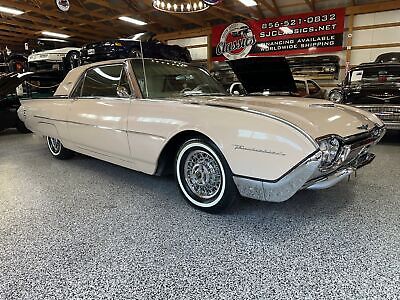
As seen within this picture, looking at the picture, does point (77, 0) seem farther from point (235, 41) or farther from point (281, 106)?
point (281, 106)

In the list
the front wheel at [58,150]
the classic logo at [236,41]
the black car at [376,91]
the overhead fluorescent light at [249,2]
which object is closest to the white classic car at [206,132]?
the front wheel at [58,150]

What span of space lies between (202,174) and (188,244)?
1.95 ft

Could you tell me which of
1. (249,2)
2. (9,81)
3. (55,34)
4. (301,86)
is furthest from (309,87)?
(55,34)

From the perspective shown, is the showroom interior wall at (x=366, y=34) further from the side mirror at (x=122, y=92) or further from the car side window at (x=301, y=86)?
the side mirror at (x=122, y=92)

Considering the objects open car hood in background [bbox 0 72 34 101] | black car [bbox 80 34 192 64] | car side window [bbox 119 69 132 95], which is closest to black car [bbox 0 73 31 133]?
open car hood in background [bbox 0 72 34 101]

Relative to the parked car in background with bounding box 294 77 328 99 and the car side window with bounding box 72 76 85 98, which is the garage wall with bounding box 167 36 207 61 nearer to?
the parked car in background with bounding box 294 77 328 99

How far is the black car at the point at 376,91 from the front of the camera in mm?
4918

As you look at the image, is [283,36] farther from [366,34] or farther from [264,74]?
[264,74]

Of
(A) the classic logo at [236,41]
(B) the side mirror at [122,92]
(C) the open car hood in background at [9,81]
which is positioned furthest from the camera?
(A) the classic logo at [236,41]

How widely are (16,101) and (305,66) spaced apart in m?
8.36

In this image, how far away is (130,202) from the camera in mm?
2539

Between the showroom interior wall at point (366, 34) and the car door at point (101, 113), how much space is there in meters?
8.53

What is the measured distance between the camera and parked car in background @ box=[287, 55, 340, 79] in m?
9.37

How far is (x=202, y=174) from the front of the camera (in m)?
2.27
